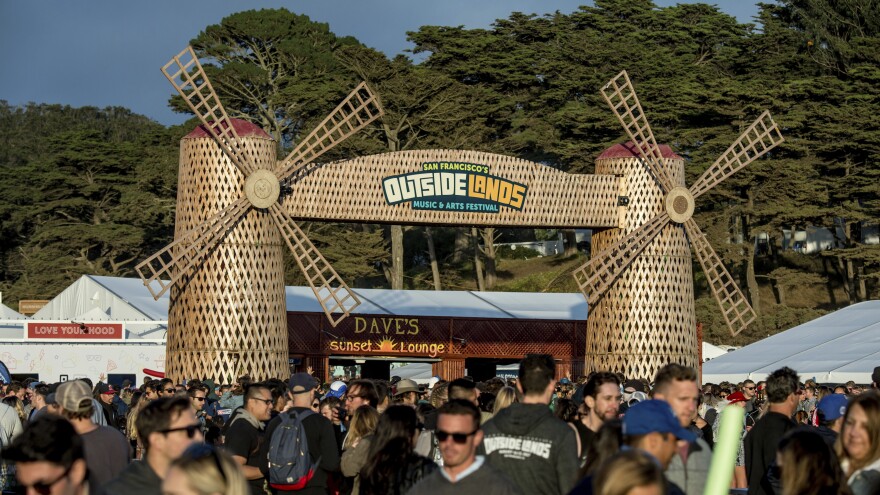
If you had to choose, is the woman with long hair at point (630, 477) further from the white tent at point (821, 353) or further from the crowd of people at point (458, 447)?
the white tent at point (821, 353)

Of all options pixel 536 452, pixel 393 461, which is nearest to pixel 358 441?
pixel 393 461

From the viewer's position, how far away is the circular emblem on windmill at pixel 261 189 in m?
26.3

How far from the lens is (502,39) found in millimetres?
68188

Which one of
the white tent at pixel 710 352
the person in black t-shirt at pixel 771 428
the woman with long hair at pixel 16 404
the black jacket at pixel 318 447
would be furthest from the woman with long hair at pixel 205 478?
the white tent at pixel 710 352

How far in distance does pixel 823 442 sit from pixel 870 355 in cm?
2240

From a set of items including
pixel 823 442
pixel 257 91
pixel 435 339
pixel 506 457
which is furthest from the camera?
pixel 257 91

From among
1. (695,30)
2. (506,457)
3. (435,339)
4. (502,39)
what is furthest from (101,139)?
(506,457)

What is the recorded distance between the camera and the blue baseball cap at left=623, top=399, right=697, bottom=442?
6.22 metres

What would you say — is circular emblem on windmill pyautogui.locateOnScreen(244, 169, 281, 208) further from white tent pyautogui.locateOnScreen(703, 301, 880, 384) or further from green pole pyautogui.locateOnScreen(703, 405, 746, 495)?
green pole pyautogui.locateOnScreen(703, 405, 746, 495)

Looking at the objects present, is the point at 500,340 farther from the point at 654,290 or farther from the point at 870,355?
the point at 870,355

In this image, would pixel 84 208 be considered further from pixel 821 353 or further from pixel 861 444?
pixel 861 444

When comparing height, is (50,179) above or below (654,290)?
above

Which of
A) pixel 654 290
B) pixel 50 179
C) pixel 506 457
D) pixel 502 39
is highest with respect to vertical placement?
pixel 502 39

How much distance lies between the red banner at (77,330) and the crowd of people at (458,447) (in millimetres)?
23476
